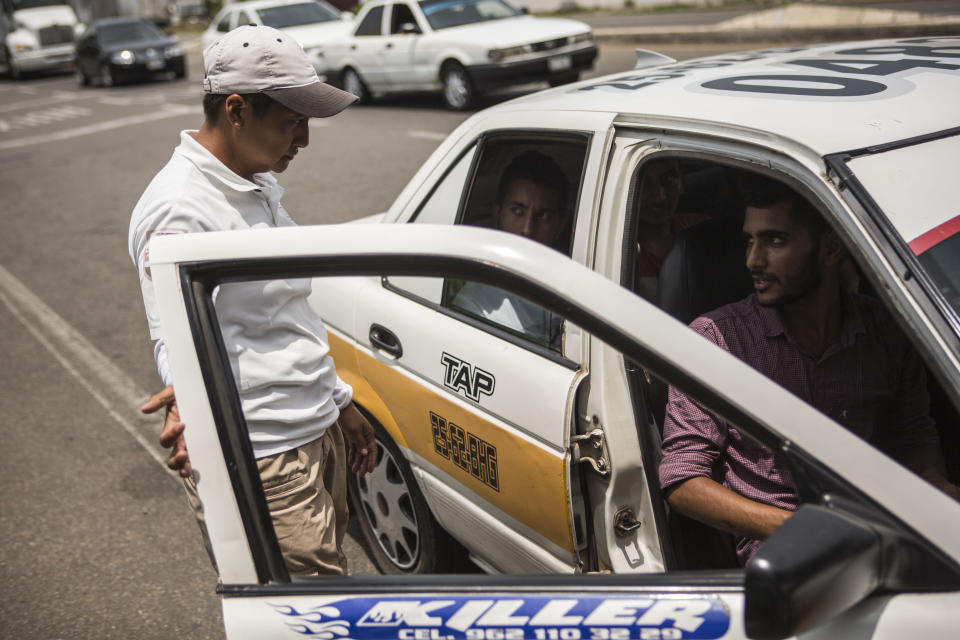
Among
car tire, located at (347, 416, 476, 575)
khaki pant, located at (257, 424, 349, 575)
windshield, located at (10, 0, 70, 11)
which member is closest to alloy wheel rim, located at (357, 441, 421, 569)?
car tire, located at (347, 416, 476, 575)

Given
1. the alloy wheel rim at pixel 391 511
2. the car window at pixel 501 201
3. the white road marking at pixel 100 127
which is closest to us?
the car window at pixel 501 201

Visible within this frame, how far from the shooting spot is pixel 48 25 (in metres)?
26.0

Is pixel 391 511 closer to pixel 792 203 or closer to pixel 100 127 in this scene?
pixel 792 203

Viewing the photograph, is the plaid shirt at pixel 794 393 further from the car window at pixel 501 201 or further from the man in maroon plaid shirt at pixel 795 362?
the car window at pixel 501 201

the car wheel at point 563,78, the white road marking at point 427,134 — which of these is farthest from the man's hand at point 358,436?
the car wheel at point 563,78

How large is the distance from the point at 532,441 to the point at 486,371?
0.26 metres

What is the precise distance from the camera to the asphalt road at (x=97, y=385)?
10.5 ft

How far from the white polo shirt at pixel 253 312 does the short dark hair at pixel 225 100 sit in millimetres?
73

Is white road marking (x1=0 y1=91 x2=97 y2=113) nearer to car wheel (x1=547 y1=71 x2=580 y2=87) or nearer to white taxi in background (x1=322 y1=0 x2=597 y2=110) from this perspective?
white taxi in background (x1=322 y1=0 x2=597 y2=110)

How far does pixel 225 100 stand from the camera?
1.91 m

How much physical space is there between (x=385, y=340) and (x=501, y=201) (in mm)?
578

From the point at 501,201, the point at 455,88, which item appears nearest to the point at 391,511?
the point at 501,201

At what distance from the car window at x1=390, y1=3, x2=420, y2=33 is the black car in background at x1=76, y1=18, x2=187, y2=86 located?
9754 millimetres

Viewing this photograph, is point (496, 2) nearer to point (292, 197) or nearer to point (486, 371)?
point (292, 197)
